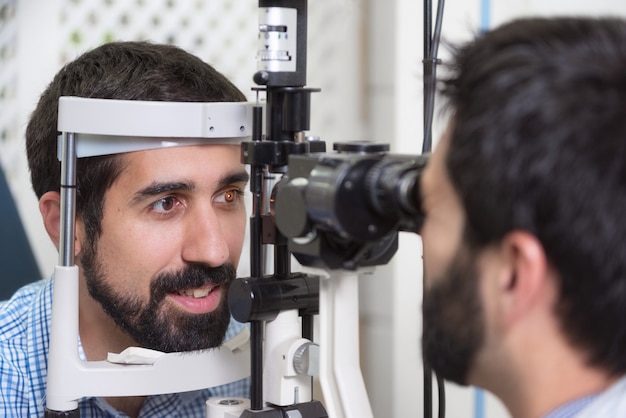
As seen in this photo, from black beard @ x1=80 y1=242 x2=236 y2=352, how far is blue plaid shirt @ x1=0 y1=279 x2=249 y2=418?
0.41ft

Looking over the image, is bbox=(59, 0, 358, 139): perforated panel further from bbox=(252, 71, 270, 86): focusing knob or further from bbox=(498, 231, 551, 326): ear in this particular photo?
bbox=(498, 231, 551, 326): ear

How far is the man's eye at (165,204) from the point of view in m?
1.34

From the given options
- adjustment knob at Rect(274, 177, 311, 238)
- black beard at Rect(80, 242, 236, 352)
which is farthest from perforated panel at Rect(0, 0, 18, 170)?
adjustment knob at Rect(274, 177, 311, 238)

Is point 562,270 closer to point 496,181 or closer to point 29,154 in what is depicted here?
point 496,181

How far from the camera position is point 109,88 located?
1.35 meters

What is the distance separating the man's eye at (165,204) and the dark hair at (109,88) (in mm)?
74

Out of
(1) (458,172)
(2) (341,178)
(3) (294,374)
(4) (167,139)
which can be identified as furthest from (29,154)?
(1) (458,172)

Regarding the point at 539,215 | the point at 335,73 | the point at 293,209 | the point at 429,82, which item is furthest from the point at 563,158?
the point at 335,73

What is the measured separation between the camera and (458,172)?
78cm

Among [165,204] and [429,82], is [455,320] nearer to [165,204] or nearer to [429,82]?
[429,82]

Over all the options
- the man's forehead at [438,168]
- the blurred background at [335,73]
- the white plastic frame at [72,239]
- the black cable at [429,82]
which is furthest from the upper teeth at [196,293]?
the man's forehead at [438,168]

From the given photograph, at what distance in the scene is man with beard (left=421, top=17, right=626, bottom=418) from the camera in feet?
2.36

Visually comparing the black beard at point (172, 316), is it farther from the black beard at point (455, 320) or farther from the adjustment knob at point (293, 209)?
the black beard at point (455, 320)

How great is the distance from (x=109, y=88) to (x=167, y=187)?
0.58ft
